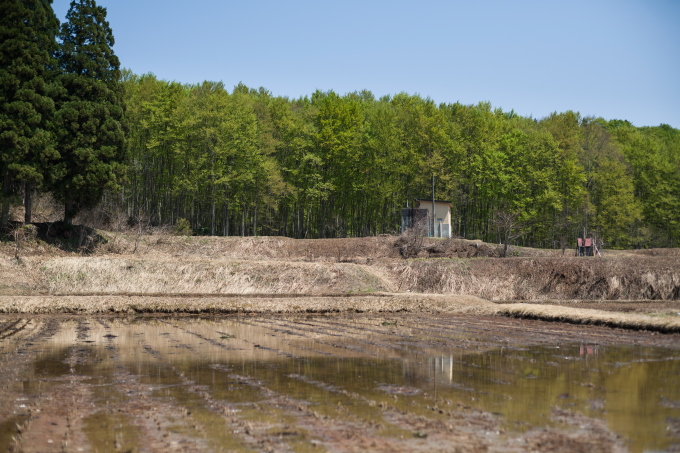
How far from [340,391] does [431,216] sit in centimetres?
4636

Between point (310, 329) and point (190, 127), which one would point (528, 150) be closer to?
point (190, 127)

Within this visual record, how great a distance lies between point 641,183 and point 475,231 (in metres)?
22.4

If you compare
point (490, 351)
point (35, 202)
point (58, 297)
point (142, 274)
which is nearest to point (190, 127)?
point (35, 202)

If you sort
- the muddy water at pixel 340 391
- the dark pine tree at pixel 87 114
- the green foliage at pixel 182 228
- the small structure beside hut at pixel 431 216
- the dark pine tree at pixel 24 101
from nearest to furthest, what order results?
the muddy water at pixel 340 391, the dark pine tree at pixel 24 101, the dark pine tree at pixel 87 114, the small structure beside hut at pixel 431 216, the green foliage at pixel 182 228

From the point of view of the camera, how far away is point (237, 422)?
10297 mm

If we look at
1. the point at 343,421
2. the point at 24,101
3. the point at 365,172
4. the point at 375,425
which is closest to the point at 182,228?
the point at 24,101

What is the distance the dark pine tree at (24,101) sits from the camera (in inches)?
1593

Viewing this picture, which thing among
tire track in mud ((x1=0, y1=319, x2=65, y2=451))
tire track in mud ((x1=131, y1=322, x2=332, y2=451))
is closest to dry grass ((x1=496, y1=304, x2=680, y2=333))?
tire track in mud ((x1=131, y1=322, x2=332, y2=451))

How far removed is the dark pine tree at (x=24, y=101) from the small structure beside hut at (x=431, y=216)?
2913 cm

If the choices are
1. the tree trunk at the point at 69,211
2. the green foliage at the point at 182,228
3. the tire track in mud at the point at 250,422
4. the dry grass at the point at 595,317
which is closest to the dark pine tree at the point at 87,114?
the tree trunk at the point at 69,211

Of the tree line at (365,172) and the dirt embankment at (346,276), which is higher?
the tree line at (365,172)

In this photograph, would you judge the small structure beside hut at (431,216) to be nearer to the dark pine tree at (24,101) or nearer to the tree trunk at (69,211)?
the tree trunk at (69,211)

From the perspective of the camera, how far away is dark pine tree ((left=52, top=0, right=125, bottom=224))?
1689 inches

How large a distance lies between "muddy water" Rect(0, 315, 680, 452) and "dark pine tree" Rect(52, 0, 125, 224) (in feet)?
75.7
